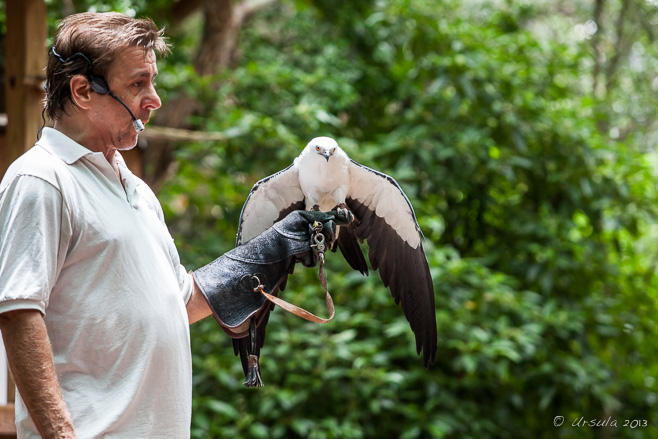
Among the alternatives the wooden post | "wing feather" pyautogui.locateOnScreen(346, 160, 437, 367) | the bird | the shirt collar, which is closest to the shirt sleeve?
the shirt collar

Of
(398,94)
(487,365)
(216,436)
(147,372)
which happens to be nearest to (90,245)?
(147,372)

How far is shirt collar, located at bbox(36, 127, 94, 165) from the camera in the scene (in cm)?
146

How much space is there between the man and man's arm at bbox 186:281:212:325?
0.28m

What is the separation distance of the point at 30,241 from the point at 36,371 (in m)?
0.25

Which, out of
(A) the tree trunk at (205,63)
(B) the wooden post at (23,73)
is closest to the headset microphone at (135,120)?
(B) the wooden post at (23,73)

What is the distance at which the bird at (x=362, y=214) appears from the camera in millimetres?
2316

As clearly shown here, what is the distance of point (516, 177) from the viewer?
211 inches

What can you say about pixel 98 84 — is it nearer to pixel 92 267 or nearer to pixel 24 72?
pixel 92 267

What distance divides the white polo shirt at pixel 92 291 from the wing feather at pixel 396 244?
3.34ft

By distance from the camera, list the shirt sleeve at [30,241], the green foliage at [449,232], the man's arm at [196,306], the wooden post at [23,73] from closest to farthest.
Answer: the shirt sleeve at [30,241], the man's arm at [196,306], the wooden post at [23,73], the green foliage at [449,232]

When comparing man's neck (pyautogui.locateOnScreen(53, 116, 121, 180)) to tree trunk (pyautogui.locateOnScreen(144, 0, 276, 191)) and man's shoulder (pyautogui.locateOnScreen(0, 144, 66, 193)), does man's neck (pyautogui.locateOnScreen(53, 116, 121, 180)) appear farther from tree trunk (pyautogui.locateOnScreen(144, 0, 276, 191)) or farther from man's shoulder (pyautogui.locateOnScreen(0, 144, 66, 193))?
tree trunk (pyautogui.locateOnScreen(144, 0, 276, 191))

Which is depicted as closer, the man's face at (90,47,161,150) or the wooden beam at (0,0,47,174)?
the man's face at (90,47,161,150)

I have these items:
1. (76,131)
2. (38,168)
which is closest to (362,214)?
(76,131)

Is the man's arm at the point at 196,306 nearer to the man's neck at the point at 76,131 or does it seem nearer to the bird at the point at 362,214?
the bird at the point at 362,214
